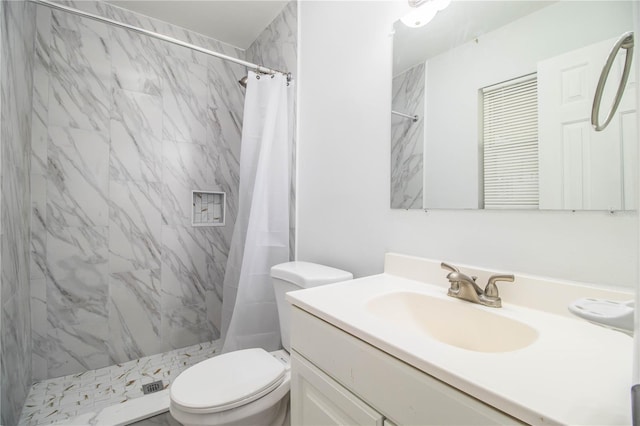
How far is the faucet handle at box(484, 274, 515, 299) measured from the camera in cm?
78

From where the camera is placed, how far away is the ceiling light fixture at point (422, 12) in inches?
41.4

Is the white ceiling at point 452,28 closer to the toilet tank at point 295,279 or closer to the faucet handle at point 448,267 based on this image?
the faucet handle at point 448,267

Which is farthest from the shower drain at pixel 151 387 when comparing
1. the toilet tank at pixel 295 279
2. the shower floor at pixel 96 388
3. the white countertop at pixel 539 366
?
the white countertop at pixel 539 366

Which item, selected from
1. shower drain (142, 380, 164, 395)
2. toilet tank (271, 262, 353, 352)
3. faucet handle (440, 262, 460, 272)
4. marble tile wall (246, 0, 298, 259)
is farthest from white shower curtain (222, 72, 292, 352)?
faucet handle (440, 262, 460, 272)

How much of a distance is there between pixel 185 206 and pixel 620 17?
2.37 meters

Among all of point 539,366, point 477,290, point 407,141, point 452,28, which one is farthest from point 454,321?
point 452,28

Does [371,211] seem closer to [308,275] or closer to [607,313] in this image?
[308,275]

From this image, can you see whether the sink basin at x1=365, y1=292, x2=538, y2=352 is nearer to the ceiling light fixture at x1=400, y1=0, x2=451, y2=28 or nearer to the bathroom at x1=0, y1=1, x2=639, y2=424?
the bathroom at x1=0, y1=1, x2=639, y2=424

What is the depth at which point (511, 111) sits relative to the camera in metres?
0.86

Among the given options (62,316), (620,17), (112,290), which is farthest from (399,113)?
(62,316)

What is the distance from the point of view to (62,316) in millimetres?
1795

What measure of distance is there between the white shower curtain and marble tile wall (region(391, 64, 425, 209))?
745 millimetres

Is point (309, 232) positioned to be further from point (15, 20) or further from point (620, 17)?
point (15, 20)

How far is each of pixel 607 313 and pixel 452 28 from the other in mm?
1028
